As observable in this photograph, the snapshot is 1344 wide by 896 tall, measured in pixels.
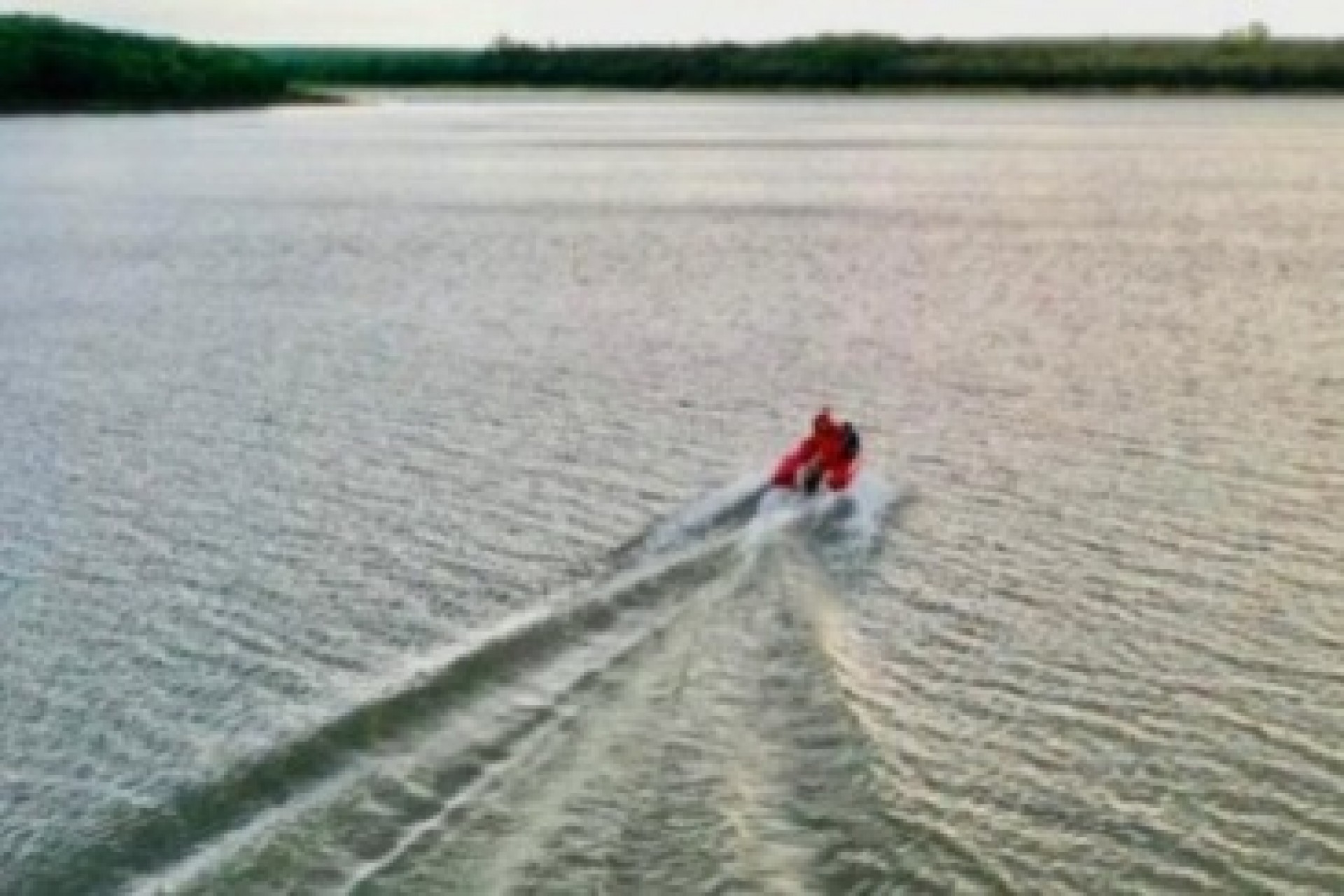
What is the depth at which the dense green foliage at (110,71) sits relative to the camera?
137m

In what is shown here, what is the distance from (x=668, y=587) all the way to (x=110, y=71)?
13624 cm

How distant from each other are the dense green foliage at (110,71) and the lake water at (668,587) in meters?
101

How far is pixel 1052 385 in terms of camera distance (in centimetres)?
2814

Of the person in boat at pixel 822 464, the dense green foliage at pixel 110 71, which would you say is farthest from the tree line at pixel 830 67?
the person in boat at pixel 822 464

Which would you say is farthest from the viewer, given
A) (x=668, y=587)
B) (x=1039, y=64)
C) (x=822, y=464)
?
(x=1039, y=64)

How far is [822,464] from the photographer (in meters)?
21.5

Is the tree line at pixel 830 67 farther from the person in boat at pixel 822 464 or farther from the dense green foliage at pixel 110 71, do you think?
the person in boat at pixel 822 464

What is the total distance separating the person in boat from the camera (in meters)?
21.4

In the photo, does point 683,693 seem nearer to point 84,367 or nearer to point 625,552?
point 625,552

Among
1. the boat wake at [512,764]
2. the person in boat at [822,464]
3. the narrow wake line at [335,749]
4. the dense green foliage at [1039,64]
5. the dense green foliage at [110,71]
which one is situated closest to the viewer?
the boat wake at [512,764]

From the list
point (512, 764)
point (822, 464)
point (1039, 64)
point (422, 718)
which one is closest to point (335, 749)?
point (422, 718)

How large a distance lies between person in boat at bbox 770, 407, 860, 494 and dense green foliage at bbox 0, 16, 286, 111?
12165cm

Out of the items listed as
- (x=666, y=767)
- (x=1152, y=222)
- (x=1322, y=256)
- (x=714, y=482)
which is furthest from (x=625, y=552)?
(x=1152, y=222)

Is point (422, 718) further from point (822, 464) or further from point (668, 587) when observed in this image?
Result: point (822, 464)
